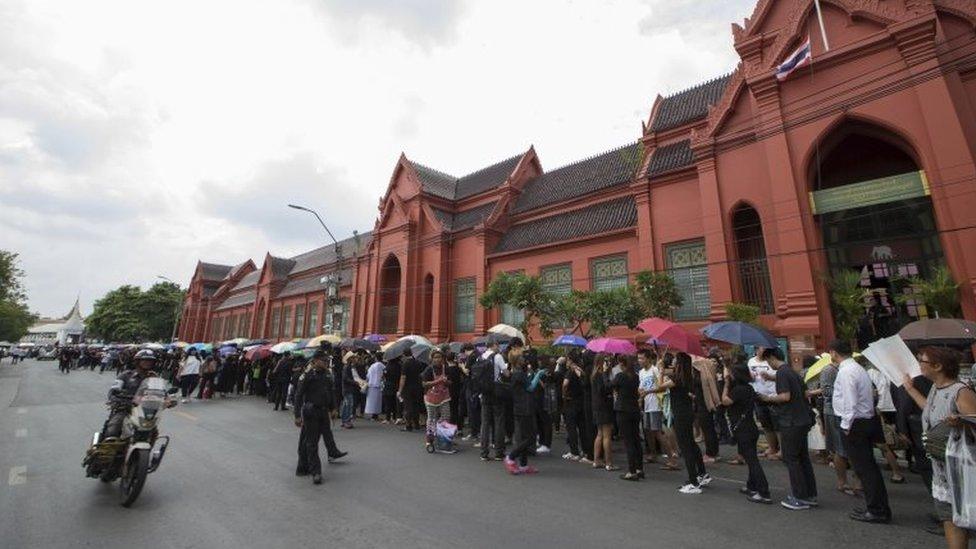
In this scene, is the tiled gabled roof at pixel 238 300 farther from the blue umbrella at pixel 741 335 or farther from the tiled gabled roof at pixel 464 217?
the blue umbrella at pixel 741 335

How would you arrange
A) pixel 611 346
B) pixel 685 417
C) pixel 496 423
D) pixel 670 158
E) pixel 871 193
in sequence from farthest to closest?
1. pixel 670 158
2. pixel 871 193
3. pixel 611 346
4. pixel 496 423
5. pixel 685 417

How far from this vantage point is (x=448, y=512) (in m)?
4.96

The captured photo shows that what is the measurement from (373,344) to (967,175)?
17490 millimetres

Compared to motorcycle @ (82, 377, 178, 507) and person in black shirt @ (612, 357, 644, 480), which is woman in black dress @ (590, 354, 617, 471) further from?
motorcycle @ (82, 377, 178, 507)

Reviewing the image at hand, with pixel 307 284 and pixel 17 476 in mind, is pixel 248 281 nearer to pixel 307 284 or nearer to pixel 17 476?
pixel 307 284

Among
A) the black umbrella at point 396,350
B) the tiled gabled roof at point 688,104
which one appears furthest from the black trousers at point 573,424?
the tiled gabled roof at point 688,104

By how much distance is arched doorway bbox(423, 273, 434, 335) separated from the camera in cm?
2403

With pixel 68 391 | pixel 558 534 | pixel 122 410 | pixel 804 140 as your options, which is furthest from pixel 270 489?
pixel 68 391

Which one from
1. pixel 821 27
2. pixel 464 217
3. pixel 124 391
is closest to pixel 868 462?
pixel 124 391

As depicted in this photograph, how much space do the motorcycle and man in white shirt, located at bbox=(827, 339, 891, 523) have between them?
8022mm

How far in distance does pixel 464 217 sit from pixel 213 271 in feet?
158

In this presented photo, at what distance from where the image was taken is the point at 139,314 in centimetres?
5841

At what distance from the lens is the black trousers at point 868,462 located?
4648 mm

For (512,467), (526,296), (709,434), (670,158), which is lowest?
(512,467)
